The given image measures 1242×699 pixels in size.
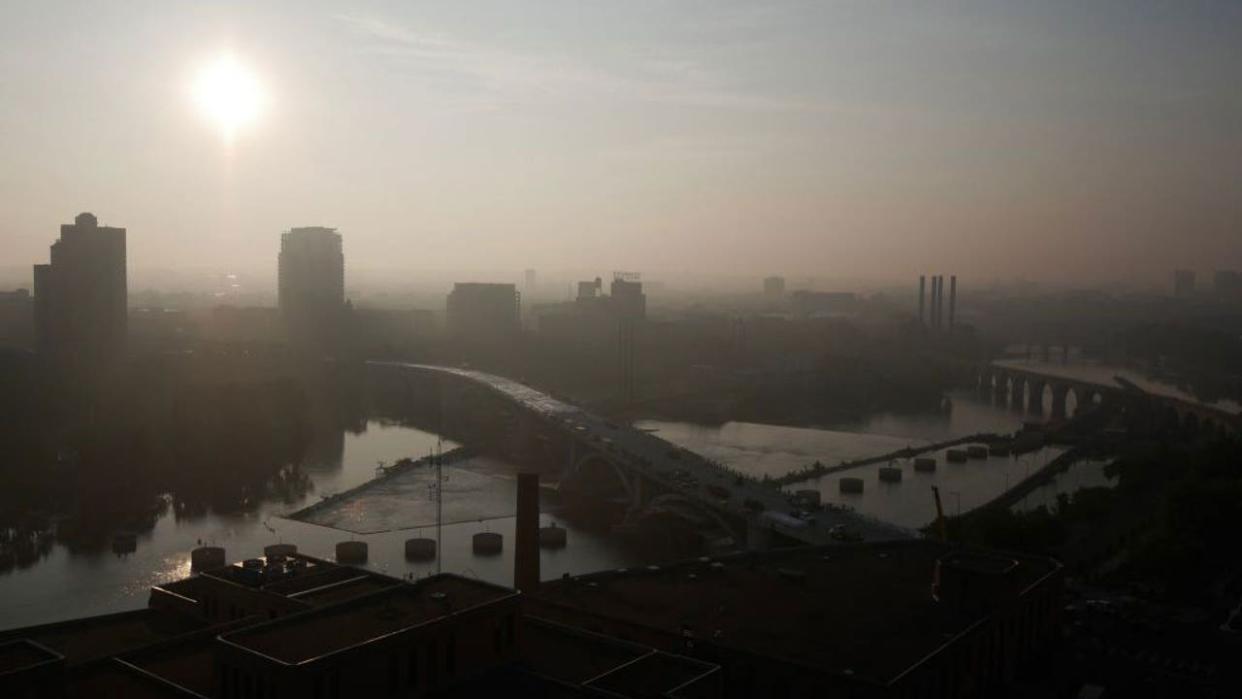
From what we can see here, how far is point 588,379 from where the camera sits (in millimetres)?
34031

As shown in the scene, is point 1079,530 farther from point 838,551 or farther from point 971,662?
point 971,662

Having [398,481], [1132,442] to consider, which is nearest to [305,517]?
[398,481]

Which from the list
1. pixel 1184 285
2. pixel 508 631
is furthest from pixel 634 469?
pixel 1184 285

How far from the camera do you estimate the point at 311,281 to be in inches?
1535

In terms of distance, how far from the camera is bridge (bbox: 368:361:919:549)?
37.5 feet

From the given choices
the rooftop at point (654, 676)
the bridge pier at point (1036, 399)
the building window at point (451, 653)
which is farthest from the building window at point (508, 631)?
the bridge pier at point (1036, 399)

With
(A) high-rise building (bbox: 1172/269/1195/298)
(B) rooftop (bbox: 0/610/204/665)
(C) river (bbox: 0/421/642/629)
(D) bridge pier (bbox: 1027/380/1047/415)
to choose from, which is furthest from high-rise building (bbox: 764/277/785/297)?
(B) rooftop (bbox: 0/610/204/665)

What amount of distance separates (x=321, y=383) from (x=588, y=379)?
803cm

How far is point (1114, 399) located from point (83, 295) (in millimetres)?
22393

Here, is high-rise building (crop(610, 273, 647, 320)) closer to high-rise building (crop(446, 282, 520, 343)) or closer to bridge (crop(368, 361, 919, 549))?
high-rise building (crop(446, 282, 520, 343))

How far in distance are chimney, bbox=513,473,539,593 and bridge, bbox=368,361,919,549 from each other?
345 centimetres

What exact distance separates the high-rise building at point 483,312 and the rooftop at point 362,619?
110ft

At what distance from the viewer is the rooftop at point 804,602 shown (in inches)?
219

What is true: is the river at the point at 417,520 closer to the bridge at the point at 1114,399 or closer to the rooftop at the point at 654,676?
the bridge at the point at 1114,399
